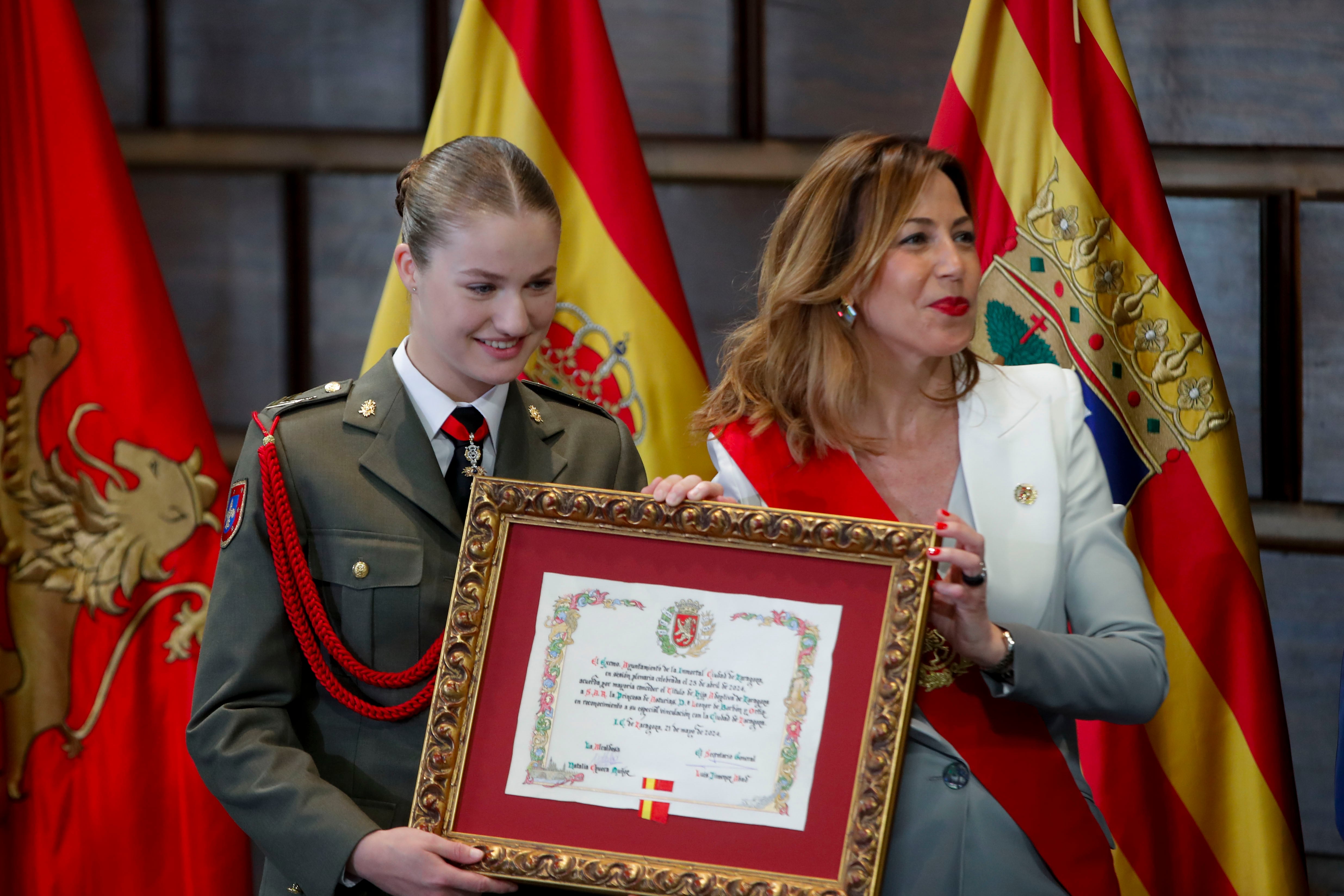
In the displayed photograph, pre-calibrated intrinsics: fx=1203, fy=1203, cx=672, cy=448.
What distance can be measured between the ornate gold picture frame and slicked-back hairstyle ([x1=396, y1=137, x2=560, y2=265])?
Result: 0.26 metres

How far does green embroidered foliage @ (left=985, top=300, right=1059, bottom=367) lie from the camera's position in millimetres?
1810

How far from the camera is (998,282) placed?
1.85 metres

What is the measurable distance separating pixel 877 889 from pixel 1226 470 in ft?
3.51

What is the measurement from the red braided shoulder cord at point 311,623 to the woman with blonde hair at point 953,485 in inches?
12.6

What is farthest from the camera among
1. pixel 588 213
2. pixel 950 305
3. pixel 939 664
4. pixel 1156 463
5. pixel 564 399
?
pixel 588 213

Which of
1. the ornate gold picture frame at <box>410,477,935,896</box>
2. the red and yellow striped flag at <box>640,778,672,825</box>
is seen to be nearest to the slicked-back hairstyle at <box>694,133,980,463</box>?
the ornate gold picture frame at <box>410,477,935,896</box>

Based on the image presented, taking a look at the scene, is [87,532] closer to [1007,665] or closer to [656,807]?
[656,807]

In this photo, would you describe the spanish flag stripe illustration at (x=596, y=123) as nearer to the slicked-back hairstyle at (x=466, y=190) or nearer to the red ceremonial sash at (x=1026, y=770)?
the slicked-back hairstyle at (x=466, y=190)

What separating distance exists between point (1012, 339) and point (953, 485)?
0.61 m

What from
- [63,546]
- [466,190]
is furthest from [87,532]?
[466,190]

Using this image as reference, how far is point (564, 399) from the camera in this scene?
1.43 meters

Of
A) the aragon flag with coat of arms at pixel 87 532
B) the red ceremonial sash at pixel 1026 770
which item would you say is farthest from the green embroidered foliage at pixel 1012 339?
the aragon flag with coat of arms at pixel 87 532

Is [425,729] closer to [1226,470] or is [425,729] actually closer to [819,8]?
[1226,470]

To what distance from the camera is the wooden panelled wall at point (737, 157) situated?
85.4 inches
